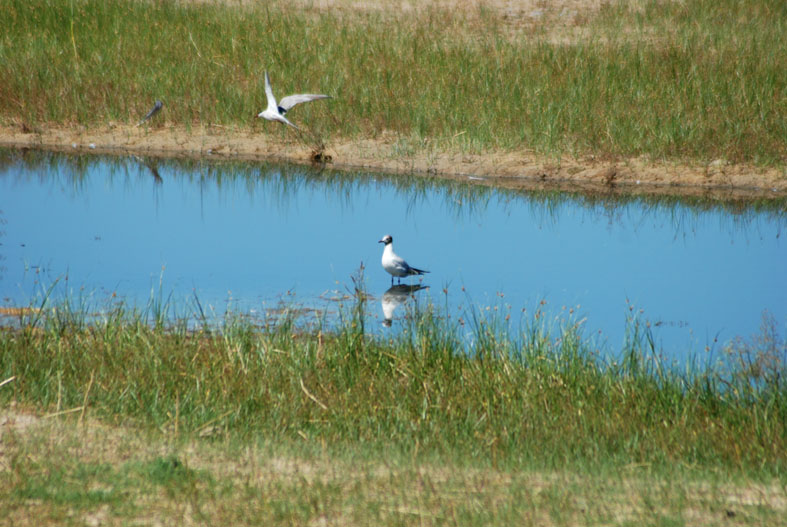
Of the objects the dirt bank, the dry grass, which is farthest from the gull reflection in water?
the dirt bank

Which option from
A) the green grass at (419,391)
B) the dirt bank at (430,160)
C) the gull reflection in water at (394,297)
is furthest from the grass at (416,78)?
the green grass at (419,391)

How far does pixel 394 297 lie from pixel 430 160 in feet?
18.1

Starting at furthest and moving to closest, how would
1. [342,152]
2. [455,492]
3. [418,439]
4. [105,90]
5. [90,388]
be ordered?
[105,90] → [342,152] → [90,388] → [418,439] → [455,492]

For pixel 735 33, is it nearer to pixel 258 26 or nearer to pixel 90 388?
pixel 258 26

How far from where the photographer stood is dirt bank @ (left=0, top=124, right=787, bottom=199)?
41.1ft

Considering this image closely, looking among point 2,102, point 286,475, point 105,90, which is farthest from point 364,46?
point 286,475

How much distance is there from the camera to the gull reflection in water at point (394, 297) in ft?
24.9

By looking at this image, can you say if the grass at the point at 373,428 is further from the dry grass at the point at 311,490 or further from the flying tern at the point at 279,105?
the flying tern at the point at 279,105

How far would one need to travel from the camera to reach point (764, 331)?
23.0 ft

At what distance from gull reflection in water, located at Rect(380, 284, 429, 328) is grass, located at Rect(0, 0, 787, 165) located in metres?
5.49

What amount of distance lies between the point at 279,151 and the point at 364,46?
10.4ft

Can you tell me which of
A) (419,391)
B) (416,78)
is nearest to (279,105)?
(416,78)

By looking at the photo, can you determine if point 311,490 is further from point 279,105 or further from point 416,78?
point 416,78

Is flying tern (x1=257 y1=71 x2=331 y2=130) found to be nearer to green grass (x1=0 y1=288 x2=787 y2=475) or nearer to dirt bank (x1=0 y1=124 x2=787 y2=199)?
dirt bank (x1=0 y1=124 x2=787 y2=199)
